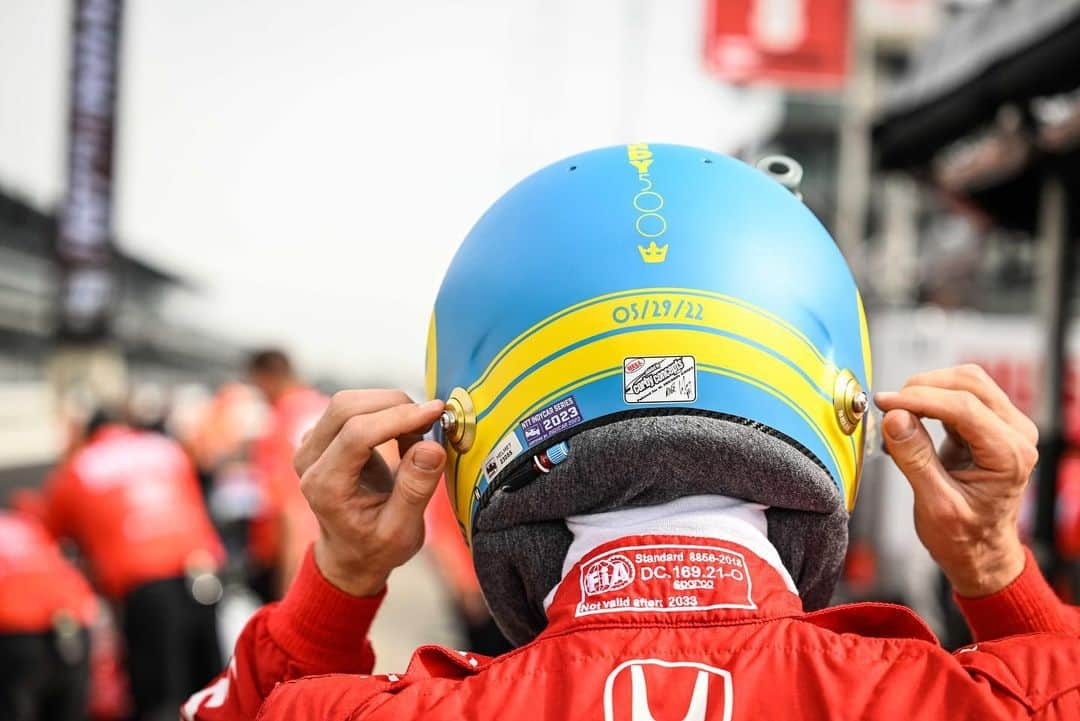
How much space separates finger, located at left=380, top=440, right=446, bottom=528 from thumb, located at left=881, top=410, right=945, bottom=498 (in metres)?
0.54

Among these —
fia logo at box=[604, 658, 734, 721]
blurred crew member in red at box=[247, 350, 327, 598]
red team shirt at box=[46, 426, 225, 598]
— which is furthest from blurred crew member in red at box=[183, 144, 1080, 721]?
red team shirt at box=[46, 426, 225, 598]

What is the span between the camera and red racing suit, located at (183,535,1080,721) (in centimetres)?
95

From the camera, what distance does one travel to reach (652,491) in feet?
3.68

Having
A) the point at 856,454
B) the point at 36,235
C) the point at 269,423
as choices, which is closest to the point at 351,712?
the point at 856,454

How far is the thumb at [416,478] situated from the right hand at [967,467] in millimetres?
543

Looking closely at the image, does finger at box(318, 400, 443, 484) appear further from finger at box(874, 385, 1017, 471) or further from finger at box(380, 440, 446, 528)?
finger at box(874, 385, 1017, 471)

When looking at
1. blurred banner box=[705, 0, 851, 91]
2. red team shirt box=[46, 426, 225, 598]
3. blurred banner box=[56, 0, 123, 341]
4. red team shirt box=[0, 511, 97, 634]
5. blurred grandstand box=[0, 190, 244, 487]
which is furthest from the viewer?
blurred grandstand box=[0, 190, 244, 487]

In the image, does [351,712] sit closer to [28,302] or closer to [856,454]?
[856,454]

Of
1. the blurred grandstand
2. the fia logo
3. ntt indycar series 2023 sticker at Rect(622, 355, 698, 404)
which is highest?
ntt indycar series 2023 sticker at Rect(622, 355, 698, 404)

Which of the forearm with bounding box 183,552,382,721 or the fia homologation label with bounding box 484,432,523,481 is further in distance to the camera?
the forearm with bounding box 183,552,382,721

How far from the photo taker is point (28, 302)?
34.4 metres

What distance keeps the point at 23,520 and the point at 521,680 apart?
14.7 ft

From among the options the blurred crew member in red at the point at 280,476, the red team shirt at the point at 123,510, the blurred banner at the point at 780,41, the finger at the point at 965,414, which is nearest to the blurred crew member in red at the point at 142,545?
the red team shirt at the point at 123,510

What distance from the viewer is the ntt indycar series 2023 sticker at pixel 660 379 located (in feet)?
3.75
